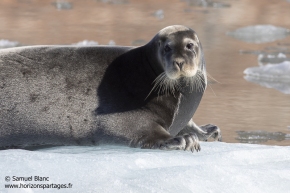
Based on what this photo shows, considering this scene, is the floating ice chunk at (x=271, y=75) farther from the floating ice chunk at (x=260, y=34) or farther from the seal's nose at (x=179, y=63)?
the seal's nose at (x=179, y=63)

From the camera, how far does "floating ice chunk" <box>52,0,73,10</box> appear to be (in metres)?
18.1

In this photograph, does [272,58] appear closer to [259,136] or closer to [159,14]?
[259,136]

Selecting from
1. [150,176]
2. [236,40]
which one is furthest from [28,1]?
[150,176]

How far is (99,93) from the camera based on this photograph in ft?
17.2

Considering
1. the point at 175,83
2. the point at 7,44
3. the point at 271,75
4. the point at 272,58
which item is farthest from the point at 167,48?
the point at 7,44

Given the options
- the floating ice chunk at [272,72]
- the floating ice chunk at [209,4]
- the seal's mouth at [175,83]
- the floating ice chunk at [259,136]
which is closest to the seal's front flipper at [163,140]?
the seal's mouth at [175,83]

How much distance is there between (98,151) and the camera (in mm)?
4770

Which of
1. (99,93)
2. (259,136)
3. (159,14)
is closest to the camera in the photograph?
(99,93)

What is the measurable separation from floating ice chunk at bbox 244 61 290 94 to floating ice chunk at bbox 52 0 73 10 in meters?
8.76

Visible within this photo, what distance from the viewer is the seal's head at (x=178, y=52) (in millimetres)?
4911

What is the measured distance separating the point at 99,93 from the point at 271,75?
4.72 m

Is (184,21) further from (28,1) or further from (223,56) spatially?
(28,1)

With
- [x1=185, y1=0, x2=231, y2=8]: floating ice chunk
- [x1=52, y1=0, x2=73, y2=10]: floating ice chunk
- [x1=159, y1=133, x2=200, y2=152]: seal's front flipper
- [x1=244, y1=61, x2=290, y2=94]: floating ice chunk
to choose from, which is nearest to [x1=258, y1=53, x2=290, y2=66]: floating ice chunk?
[x1=244, y1=61, x2=290, y2=94]: floating ice chunk

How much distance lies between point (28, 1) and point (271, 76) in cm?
1071
